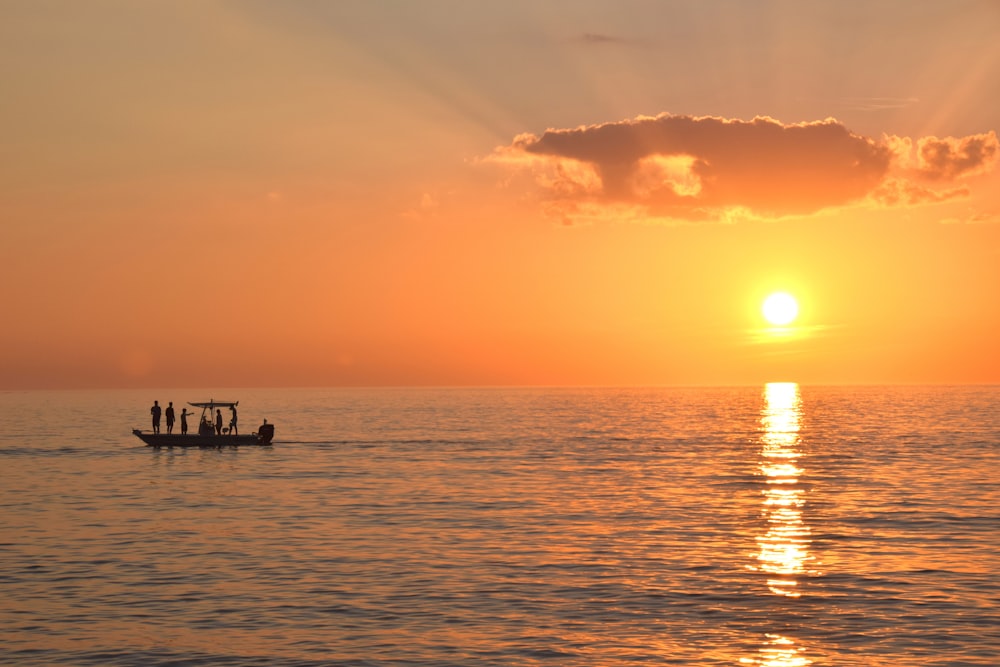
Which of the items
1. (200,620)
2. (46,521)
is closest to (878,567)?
(200,620)

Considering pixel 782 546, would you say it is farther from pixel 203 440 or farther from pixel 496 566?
pixel 203 440

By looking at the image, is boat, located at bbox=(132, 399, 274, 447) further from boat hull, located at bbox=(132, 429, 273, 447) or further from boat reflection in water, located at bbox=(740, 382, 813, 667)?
boat reflection in water, located at bbox=(740, 382, 813, 667)

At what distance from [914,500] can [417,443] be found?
5392 cm

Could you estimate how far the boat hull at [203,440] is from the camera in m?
82.4

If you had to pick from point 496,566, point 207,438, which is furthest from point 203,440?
point 496,566

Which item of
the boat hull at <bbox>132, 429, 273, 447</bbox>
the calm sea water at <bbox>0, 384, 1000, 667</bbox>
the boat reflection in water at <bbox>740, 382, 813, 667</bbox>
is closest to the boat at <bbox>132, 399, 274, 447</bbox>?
the boat hull at <bbox>132, 429, 273, 447</bbox>

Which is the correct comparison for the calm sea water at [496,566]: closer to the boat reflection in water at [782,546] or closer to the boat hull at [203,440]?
the boat reflection in water at [782,546]

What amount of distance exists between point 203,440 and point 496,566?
5534 centimetres

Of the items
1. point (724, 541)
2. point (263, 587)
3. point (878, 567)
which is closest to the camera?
point (263, 587)

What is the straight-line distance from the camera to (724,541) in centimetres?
3653

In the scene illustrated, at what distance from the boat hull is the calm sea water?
604 inches

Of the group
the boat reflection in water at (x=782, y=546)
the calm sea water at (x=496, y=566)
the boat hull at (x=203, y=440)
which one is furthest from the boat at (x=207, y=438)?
the boat reflection in water at (x=782, y=546)

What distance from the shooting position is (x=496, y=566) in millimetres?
31422

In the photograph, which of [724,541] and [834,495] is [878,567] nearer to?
[724,541]
